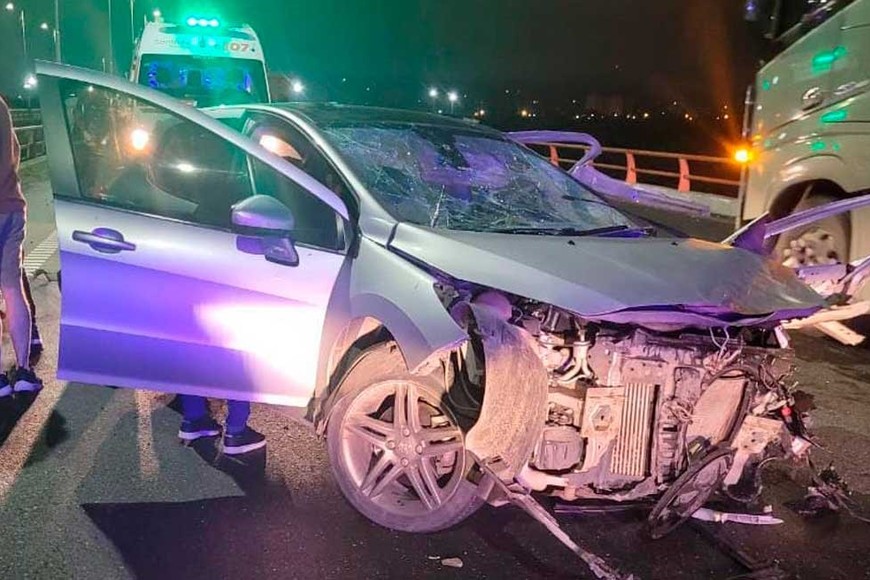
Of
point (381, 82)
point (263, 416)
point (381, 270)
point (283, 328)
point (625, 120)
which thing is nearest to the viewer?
point (381, 270)

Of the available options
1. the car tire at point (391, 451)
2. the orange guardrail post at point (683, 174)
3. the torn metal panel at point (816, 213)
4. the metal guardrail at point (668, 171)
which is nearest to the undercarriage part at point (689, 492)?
the car tire at point (391, 451)

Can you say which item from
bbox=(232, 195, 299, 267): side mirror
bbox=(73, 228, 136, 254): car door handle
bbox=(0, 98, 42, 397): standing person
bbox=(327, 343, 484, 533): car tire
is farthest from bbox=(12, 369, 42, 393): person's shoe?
bbox=(327, 343, 484, 533): car tire

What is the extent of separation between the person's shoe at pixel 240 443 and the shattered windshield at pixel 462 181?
4.61ft

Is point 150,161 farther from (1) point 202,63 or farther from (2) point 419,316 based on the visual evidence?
(1) point 202,63

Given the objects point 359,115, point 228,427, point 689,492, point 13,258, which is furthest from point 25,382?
point 689,492

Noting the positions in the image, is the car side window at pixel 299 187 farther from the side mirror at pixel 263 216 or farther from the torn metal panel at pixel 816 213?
the torn metal panel at pixel 816 213

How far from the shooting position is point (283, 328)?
11.9 feet

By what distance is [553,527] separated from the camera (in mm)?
3059

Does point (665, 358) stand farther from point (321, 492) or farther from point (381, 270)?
point (321, 492)

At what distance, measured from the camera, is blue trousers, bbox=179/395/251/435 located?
4.05 meters

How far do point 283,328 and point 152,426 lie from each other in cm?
127

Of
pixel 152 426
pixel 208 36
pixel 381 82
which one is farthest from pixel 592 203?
pixel 381 82

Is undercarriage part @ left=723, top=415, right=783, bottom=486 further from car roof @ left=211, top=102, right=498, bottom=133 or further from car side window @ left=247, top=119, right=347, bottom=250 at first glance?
car roof @ left=211, top=102, right=498, bottom=133

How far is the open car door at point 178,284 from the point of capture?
141 inches
